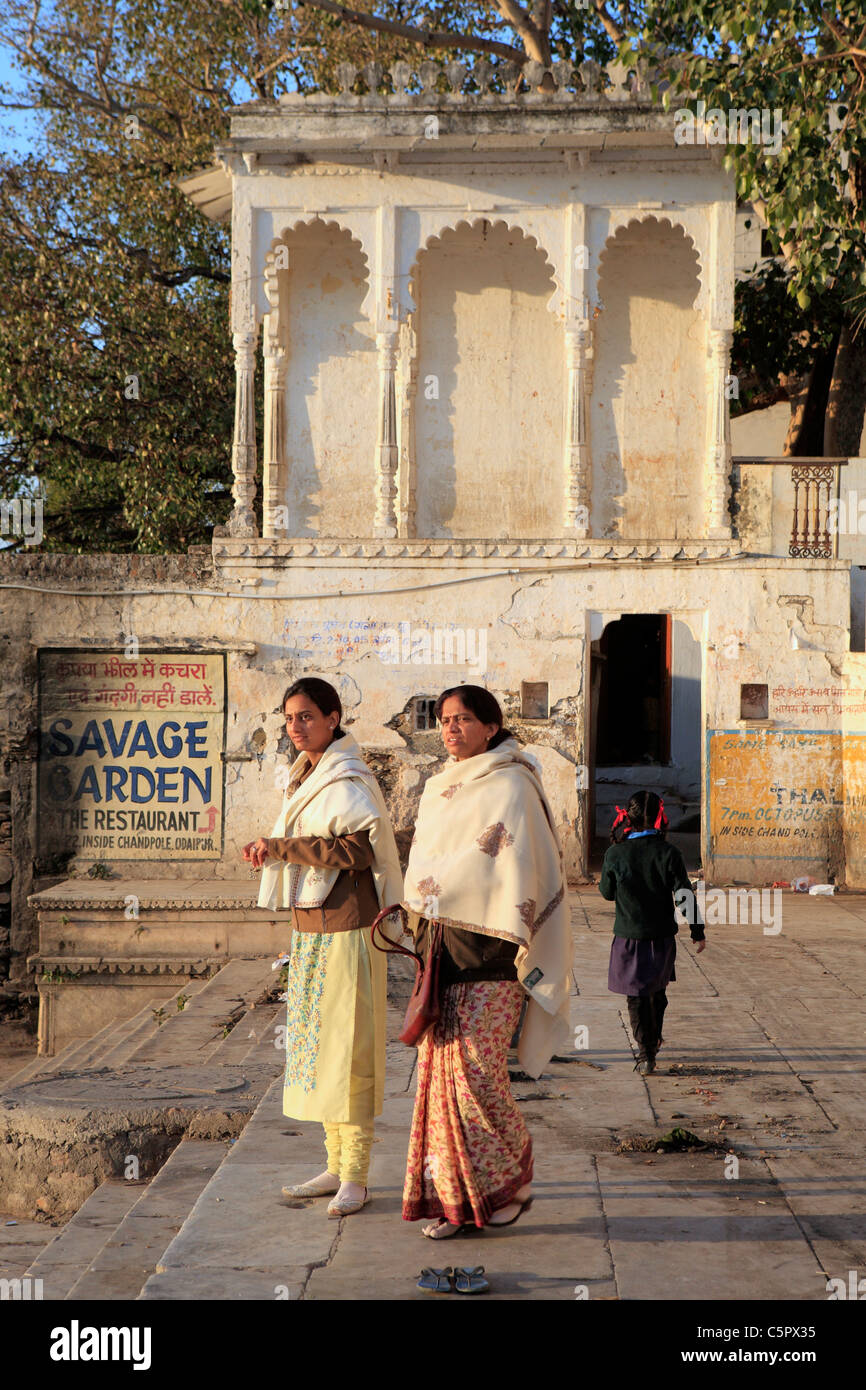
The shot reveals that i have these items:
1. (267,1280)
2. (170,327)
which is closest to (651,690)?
(170,327)

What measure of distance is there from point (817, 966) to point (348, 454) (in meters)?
7.68

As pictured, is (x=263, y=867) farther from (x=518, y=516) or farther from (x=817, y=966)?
(x=518, y=516)

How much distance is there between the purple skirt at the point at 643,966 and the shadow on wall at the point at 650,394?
27.1 feet

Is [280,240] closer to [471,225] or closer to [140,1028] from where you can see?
[471,225]

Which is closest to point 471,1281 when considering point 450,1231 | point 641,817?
point 450,1231

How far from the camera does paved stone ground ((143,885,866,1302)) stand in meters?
4.01

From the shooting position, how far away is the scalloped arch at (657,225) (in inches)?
537

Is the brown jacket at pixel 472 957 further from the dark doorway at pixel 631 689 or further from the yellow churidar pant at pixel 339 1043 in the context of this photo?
the dark doorway at pixel 631 689

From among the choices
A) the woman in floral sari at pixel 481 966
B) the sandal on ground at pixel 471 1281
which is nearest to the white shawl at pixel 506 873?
the woman in floral sari at pixel 481 966

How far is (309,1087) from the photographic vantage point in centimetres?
468

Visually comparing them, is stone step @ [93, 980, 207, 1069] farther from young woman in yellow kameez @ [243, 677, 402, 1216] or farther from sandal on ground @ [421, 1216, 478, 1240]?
sandal on ground @ [421, 1216, 478, 1240]

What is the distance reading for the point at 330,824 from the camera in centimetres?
479

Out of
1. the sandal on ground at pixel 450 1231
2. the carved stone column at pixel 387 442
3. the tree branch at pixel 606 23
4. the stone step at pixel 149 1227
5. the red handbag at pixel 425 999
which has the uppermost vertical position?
the tree branch at pixel 606 23

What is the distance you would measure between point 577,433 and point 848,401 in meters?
4.23
